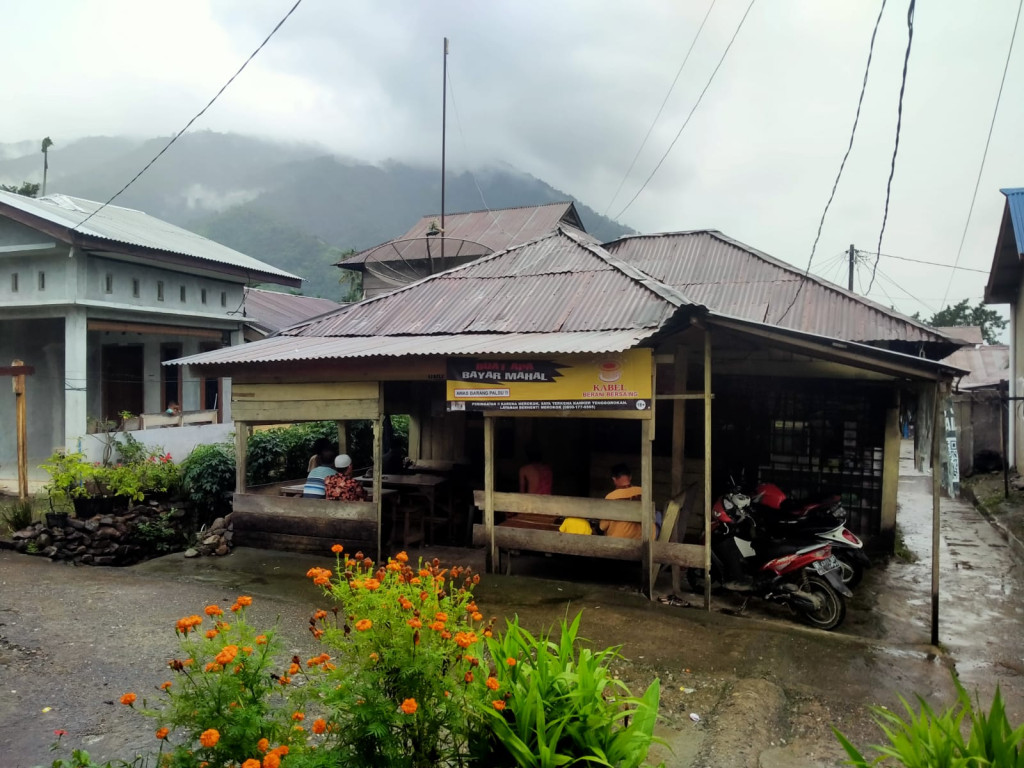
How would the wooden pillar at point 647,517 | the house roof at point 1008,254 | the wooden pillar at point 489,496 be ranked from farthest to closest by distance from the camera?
the house roof at point 1008,254 → the wooden pillar at point 489,496 → the wooden pillar at point 647,517

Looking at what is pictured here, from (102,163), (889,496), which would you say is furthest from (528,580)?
→ (102,163)

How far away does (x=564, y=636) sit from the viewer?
11.6 feet

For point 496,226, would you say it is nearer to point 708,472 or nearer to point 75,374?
point 75,374

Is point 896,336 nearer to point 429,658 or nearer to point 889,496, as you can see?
point 889,496

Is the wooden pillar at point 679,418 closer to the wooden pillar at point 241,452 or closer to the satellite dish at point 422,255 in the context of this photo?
the wooden pillar at point 241,452

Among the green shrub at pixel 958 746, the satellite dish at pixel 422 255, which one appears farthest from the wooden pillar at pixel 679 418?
the satellite dish at pixel 422 255

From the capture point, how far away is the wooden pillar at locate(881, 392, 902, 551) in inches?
367

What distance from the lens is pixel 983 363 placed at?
24.2m

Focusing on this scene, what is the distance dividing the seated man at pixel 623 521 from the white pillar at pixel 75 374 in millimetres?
11018

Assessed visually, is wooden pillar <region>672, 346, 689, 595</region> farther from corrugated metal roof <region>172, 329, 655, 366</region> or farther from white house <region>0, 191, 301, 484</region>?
white house <region>0, 191, 301, 484</region>

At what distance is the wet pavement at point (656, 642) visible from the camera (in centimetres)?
439

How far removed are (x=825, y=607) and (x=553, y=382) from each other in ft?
10.9

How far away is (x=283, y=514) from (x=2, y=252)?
9.69 metres

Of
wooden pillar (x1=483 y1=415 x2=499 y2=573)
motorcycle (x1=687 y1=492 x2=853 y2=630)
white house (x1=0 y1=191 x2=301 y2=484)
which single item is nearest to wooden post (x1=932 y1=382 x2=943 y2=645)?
motorcycle (x1=687 y1=492 x2=853 y2=630)
